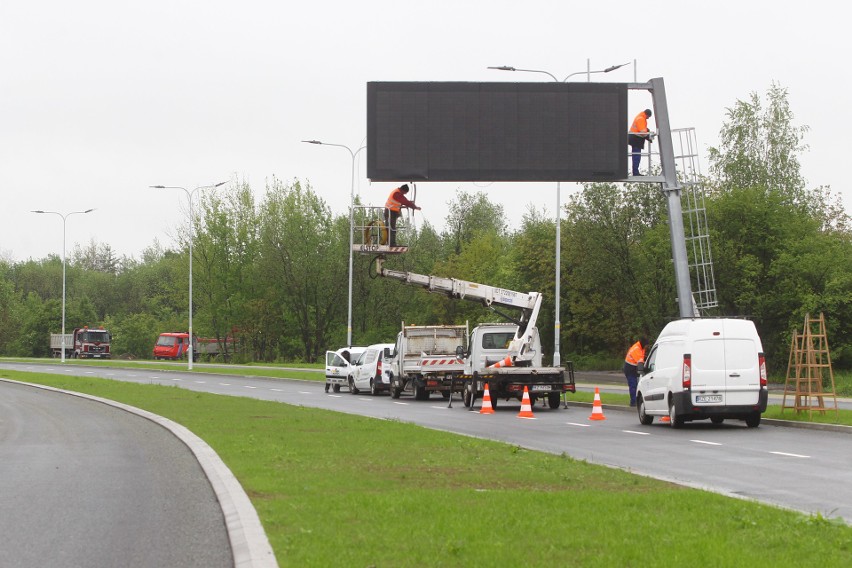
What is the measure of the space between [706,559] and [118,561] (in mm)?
3941

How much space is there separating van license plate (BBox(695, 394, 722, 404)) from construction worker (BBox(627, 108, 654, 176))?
19.0 feet

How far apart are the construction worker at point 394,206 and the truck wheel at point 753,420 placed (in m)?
8.53

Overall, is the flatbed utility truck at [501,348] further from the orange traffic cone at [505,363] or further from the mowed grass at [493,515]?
the mowed grass at [493,515]

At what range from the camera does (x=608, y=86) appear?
85.5 feet

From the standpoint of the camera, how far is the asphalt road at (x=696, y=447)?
42.6 feet

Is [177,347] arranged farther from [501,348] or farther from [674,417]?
[674,417]

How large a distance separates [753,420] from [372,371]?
20.3 m

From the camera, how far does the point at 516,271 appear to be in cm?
7200

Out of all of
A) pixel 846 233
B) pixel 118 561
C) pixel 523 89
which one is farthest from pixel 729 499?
pixel 846 233

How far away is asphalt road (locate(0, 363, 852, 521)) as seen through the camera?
42.6 feet

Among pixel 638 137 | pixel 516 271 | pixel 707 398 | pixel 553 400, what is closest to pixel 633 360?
pixel 553 400

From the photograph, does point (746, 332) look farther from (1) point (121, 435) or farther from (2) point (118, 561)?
(2) point (118, 561)

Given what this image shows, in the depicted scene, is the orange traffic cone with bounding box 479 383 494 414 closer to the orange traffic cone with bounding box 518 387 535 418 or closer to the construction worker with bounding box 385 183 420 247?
the orange traffic cone with bounding box 518 387 535 418

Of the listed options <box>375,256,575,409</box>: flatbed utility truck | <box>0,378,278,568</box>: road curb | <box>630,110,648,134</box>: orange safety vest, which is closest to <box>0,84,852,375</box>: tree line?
<box>375,256,575,409</box>: flatbed utility truck
